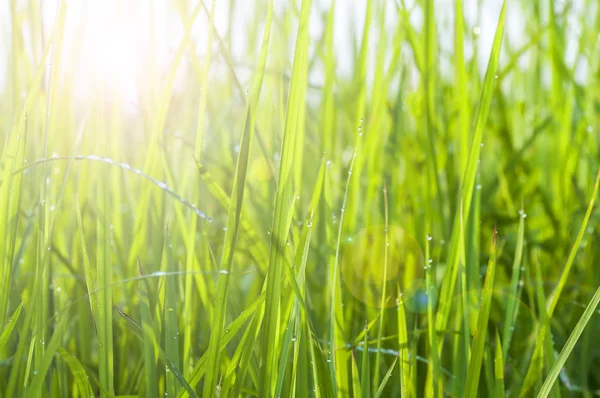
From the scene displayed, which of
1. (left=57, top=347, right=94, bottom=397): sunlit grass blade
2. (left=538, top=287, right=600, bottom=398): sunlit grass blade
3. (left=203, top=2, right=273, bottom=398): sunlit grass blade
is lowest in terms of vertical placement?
(left=57, top=347, right=94, bottom=397): sunlit grass blade

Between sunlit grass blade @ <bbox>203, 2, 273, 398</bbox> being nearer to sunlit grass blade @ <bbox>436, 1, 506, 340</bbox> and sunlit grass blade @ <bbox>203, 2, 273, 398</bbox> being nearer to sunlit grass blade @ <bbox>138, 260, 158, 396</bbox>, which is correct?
sunlit grass blade @ <bbox>138, 260, 158, 396</bbox>

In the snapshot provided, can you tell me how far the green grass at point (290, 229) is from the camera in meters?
0.43

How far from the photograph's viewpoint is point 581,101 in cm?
91

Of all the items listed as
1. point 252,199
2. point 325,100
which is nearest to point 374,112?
point 325,100

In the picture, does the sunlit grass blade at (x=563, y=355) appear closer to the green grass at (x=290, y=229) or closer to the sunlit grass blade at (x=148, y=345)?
the green grass at (x=290, y=229)

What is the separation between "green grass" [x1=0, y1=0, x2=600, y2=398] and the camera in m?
0.43

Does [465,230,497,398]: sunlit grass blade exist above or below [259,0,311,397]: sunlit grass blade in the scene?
below

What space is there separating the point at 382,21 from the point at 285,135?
1.54ft

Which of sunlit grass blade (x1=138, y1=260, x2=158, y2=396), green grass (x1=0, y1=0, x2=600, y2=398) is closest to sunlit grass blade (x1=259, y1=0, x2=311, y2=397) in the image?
green grass (x1=0, y1=0, x2=600, y2=398)

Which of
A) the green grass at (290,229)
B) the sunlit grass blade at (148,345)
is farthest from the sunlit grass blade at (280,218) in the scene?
the sunlit grass blade at (148,345)

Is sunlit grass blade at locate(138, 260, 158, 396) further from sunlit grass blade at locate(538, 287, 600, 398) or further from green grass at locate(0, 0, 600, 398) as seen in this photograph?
sunlit grass blade at locate(538, 287, 600, 398)

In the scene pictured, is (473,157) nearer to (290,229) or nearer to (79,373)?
(290,229)

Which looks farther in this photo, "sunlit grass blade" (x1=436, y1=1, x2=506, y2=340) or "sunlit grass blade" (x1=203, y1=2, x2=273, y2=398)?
"sunlit grass blade" (x1=436, y1=1, x2=506, y2=340)

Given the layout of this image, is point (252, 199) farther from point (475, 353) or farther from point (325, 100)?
point (475, 353)
